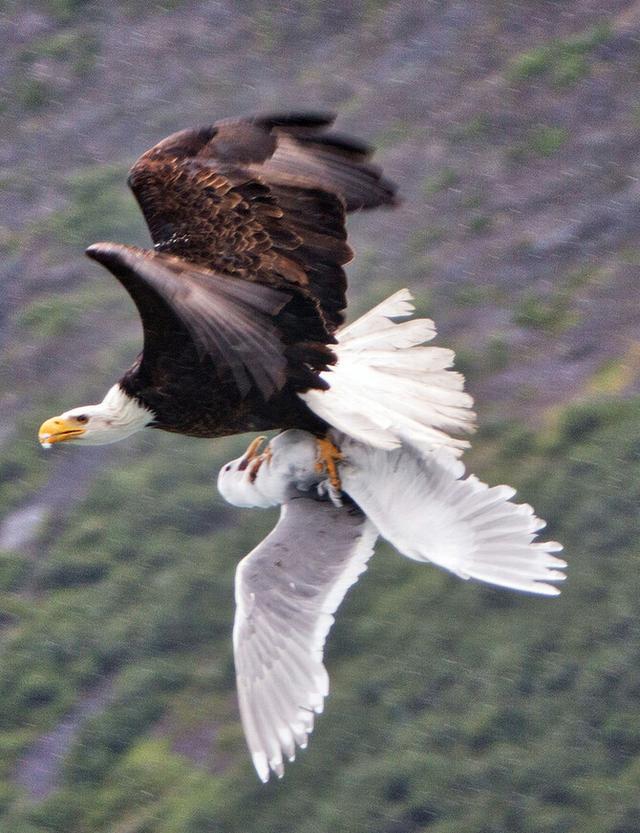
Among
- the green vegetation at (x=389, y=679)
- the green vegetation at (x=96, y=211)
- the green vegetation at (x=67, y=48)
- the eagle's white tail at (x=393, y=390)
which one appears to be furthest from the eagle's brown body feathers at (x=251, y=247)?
the green vegetation at (x=67, y=48)

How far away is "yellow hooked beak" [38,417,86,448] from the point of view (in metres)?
5.97

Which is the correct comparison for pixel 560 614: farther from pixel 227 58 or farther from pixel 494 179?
pixel 227 58

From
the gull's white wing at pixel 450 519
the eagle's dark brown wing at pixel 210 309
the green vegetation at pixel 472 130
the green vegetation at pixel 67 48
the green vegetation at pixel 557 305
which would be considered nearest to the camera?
the eagle's dark brown wing at pixel 210 309

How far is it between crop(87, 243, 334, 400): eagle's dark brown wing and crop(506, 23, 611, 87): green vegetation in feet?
28.0

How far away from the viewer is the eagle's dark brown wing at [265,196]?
584cm

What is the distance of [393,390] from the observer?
595 cm

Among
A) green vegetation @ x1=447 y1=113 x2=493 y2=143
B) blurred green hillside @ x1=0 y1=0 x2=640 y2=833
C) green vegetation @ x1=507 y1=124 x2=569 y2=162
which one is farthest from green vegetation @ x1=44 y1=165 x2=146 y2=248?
green vegetation @ x1=507 y1=124 x2=569 y2=162

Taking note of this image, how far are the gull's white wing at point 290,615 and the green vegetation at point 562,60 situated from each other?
8.05 metres

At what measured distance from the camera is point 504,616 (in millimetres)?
10117

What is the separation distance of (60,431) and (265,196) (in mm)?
980

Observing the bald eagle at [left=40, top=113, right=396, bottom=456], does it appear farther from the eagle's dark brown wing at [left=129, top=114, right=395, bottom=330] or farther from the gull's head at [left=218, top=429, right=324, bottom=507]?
the gull's head at [left=218, top=429, right=324, bottom=507]

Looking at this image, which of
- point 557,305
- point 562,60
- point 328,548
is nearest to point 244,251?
point 328,548

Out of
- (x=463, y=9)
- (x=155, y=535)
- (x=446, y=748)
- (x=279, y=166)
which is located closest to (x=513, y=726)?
(x=446, y=748)

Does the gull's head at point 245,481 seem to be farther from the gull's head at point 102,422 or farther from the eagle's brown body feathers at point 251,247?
the gull's head at point 102,422
